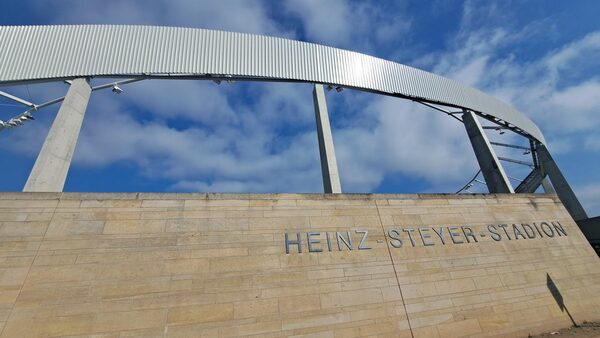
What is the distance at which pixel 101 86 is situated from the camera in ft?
42.0

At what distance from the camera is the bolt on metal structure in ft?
37.9

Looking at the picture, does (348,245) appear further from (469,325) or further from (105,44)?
(105,44)

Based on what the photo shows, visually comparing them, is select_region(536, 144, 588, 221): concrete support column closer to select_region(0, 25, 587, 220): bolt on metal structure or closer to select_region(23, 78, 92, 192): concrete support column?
select_region(0, 25, 587, 220): bolt on metal structure

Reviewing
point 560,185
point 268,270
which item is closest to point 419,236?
point 268,270

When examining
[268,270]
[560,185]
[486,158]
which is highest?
[560,185]

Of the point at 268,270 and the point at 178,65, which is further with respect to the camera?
the point at 178,65

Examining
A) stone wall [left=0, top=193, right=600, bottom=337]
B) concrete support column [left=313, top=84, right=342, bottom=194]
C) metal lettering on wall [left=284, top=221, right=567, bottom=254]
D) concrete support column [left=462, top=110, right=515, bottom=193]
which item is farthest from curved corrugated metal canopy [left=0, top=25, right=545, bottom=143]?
metal lettering on wall [left=284, top=221, right=567, bottom=254]

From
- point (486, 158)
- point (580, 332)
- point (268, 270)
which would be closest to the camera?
point (268, 270)

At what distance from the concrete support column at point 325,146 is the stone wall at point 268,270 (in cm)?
202

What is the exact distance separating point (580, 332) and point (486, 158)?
36.3ft

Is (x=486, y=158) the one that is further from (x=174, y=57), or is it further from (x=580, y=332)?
(x=174, y=57)

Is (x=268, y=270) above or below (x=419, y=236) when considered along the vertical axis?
below

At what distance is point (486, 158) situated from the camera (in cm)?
1769

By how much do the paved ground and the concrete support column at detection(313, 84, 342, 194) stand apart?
8.84 meters
